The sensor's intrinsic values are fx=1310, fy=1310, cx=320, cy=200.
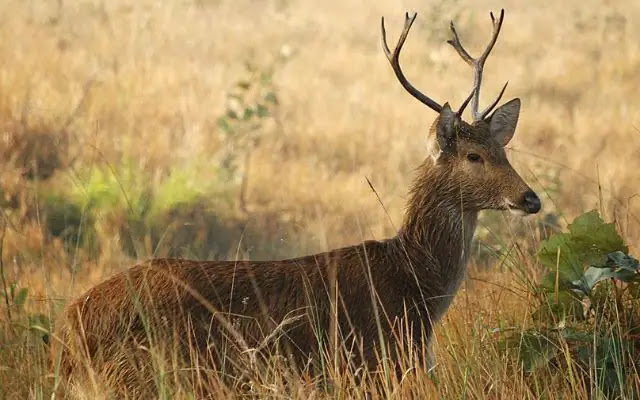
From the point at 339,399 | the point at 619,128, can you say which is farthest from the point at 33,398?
the point at 619,128

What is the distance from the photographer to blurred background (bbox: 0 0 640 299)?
9.93 m

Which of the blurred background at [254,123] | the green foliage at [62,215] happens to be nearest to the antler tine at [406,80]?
the blurred background at [254,123]

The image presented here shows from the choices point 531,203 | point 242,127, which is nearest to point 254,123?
point 242,127

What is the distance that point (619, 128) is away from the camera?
1391 cm

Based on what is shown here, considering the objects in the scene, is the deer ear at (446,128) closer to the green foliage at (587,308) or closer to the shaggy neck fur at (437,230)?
the shaggy neck fur at (437,230)

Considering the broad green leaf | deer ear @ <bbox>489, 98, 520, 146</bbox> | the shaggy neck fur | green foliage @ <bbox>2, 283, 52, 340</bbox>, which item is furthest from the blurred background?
the broad green leaf

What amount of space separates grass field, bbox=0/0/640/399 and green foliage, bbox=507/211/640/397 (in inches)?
1.8

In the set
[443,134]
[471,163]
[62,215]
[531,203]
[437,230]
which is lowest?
[62,215]

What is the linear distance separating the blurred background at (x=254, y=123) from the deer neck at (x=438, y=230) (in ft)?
3.78

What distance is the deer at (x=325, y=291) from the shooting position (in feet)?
15.3

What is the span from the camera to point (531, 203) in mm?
5430

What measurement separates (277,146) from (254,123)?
1.08 ft

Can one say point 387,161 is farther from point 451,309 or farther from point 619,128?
point 451,309

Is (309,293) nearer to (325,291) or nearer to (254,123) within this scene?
(325,291)
